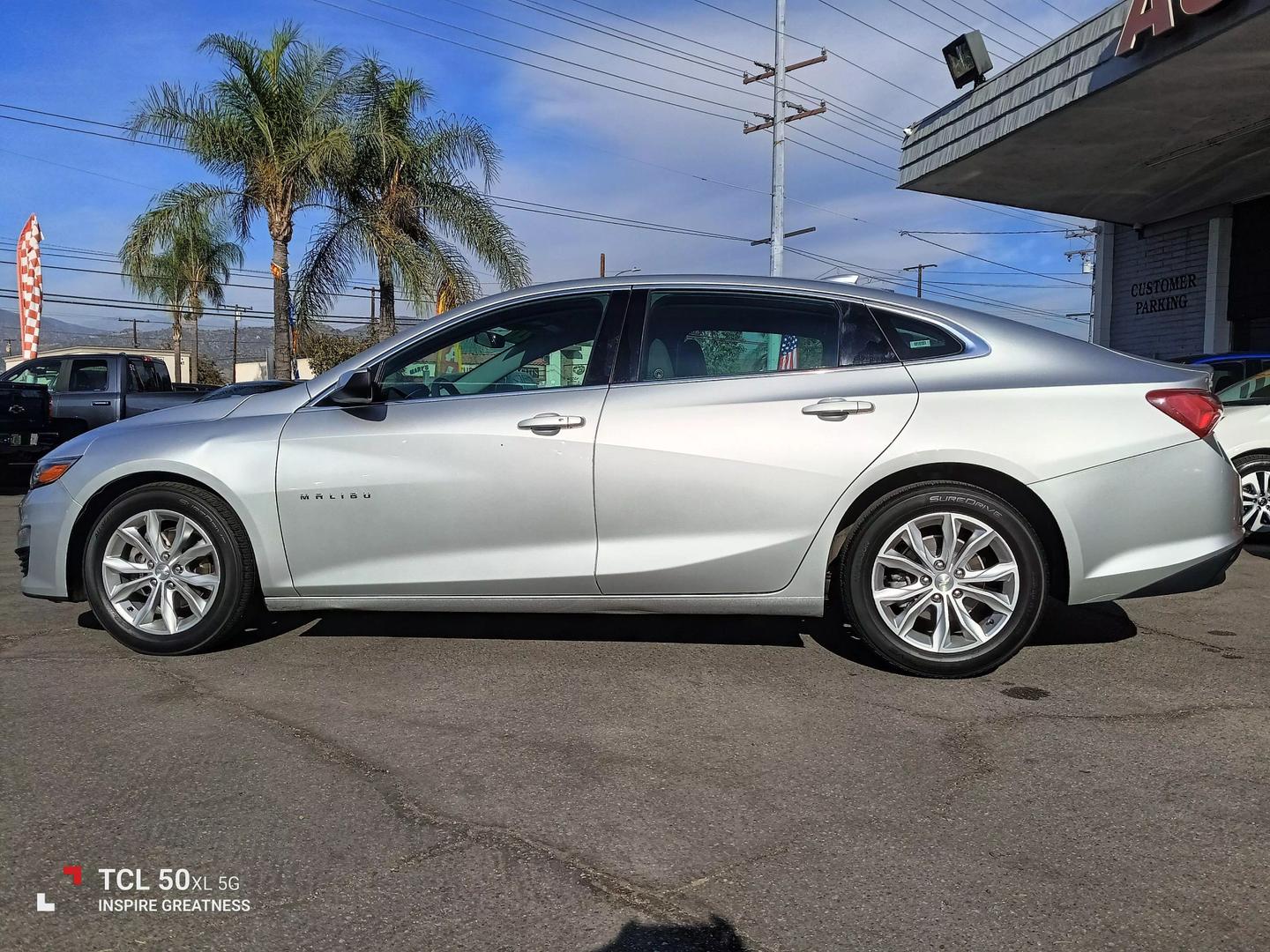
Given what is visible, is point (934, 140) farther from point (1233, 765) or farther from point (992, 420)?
point (1233, 765)

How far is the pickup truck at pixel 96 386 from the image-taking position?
48.5ft

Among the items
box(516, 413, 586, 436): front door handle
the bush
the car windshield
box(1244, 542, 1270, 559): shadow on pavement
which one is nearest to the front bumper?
box(516, 413, 586, 436): front door handle

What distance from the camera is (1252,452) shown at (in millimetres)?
7949

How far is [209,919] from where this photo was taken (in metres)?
2.30

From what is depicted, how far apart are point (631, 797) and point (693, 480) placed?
1499 millimetres

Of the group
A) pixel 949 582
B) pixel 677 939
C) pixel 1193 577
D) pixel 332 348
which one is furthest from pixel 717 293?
pixel 332 348

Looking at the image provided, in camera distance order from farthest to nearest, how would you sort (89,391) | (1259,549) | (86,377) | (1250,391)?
(86,377) → (89,391) → (1250,391) → (1259,549)

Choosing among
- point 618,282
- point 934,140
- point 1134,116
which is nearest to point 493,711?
point 618,282

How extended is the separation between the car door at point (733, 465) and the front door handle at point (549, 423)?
0.40 feet

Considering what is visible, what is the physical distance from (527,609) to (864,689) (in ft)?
4.57

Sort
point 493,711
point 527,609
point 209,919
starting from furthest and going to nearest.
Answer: point 527,609, point 493,711, point 209,919

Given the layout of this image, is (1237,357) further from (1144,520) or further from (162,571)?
(162,571)

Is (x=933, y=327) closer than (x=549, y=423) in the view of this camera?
No

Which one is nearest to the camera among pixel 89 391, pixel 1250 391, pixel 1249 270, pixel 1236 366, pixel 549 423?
pixel 549 423
